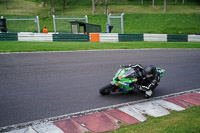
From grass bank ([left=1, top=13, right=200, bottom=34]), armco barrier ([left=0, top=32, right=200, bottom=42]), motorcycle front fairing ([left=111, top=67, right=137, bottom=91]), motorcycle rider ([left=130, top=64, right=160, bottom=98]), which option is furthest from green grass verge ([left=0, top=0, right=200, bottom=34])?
motorcycle front fairing ([left=111, top=67, right=137, bottom=91])

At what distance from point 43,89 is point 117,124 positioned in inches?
144

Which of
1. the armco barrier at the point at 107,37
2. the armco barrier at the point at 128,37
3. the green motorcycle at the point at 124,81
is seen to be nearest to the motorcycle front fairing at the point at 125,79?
the green motorcycle at the point at 124,81

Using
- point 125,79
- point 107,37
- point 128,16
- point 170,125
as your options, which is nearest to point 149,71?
point 125,79

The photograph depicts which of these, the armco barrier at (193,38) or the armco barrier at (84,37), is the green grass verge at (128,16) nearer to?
the armco barrier at (84,37)

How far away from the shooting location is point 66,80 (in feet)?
30.9

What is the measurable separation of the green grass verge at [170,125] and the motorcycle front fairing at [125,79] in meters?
1.65

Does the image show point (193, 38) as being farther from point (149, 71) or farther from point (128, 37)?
point (149, 71)

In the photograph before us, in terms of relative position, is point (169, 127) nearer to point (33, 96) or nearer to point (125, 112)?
point (125, 112)

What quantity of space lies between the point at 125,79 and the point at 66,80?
3011mm

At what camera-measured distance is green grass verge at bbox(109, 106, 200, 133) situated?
5388 mm

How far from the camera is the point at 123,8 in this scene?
56281mm

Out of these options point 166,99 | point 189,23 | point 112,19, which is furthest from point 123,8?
point 166,99

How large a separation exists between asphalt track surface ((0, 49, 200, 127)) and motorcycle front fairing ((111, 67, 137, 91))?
537 mm

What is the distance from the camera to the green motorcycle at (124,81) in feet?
24.7
